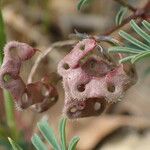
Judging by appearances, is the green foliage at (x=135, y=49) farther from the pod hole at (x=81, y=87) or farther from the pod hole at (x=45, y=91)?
the pod hole at (x=45, y=91)

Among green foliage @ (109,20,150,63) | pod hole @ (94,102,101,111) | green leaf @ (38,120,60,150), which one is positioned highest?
green foliage @ (109,20,150,63)

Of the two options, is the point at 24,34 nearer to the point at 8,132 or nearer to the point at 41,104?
the point at 8,132

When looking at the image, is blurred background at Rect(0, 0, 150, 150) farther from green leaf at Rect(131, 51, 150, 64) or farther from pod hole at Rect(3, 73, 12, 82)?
green leaf at Rect(131, 51, 150, 64)

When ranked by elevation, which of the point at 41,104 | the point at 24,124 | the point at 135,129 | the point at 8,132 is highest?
the point at 41,104

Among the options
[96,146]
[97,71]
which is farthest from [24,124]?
[97,71]

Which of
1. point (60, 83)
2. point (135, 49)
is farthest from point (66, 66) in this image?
point (60, 83)

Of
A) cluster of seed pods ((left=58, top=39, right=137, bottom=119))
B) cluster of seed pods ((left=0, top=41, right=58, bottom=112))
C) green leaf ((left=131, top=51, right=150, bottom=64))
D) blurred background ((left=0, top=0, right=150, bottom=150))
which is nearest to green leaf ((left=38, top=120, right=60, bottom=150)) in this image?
cluster of seed pods ((left=0, top=41, right=58, bottom=112))

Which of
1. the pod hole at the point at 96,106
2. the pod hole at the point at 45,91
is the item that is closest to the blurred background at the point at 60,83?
the pod hole at the point at 45,91
